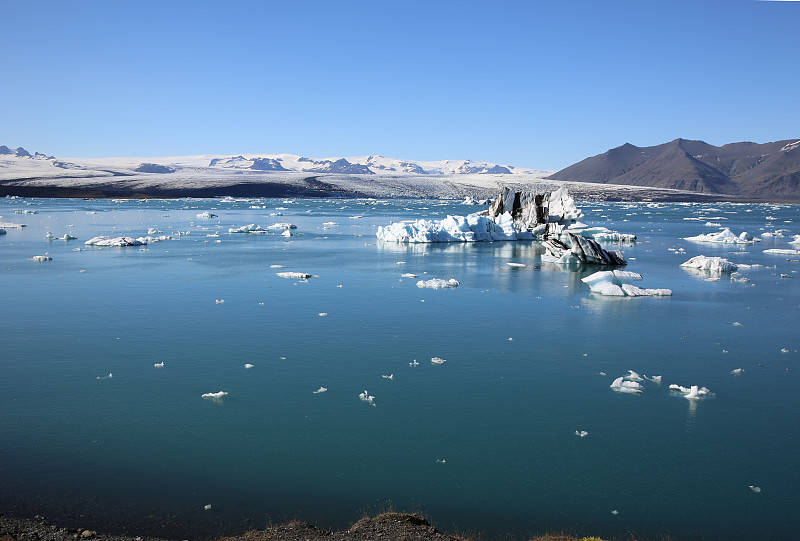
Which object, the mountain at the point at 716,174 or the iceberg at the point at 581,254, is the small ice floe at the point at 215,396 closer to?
the iceberg at the point at 581,254

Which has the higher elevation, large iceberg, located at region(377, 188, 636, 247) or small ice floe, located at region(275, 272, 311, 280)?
large iceberg, located at region(377, 188, 636, 247)

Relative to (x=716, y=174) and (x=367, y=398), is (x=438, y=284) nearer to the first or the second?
(x=367, y=398)

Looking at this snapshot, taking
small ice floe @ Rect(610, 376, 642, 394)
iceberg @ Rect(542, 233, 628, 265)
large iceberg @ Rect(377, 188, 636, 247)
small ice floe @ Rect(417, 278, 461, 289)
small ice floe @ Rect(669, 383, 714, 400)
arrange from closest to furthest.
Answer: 1. small ice floe @ Rect(669, 383, 714, 400)
2. small ice floe @ Rect(610, 376, 642, 394)
3. small ice floe @ Rect(417, 278, 461, 289)
4. iceberg @ Rect(542, 233, 628, 265)
5. large iceberg @ Rect(377, 188, 636, 247)

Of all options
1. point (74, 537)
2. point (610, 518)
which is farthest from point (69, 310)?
point (610, 518)

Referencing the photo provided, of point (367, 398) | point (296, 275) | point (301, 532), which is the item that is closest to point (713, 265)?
point (296, 275)

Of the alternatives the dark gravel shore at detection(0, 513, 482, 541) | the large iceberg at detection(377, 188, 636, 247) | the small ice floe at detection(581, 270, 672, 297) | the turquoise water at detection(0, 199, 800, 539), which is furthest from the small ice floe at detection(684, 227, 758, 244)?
the dark gravel shore at detection(0, 513, 482, 541)

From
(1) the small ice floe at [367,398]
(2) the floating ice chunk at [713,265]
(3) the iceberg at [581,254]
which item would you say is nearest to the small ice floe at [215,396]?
(1) the small ice floe at [367,398]

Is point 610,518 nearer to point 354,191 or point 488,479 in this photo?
point 488,479

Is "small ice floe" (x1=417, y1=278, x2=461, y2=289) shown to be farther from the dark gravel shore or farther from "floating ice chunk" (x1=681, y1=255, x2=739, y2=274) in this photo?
the dark gravel shore
